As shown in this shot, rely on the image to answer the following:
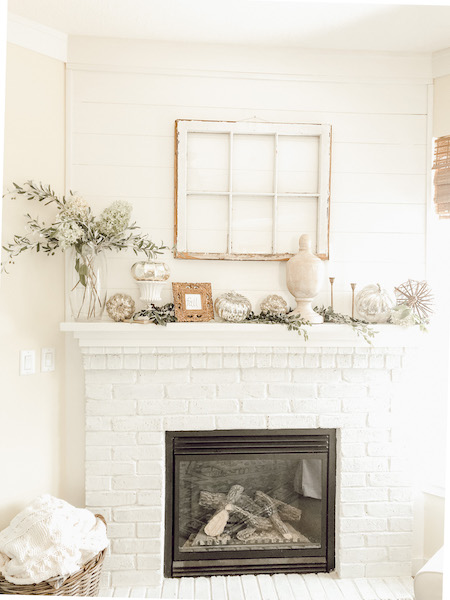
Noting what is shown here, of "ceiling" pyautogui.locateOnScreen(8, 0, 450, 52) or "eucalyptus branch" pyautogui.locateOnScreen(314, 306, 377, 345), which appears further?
"eucalyptus branch" pyautogui.locateOnScreen(314, 306, 377, 345)

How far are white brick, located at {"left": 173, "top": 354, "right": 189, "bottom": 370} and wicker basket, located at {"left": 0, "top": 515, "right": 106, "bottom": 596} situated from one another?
856mm

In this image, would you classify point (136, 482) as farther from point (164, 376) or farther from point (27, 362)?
point (27, 362)

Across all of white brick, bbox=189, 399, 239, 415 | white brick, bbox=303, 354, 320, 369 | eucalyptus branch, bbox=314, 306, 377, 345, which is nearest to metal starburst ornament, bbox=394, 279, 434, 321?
eucalyptus branch, bbox=314, 306, 377, 345

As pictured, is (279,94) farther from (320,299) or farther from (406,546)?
(406,546)

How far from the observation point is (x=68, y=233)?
220cm

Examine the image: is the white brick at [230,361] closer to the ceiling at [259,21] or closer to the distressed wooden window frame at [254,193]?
the distressed wooden window frame at [254,193]

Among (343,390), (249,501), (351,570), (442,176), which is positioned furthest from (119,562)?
(442,176)

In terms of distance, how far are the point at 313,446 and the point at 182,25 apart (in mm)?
2075

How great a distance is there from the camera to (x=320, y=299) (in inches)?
100

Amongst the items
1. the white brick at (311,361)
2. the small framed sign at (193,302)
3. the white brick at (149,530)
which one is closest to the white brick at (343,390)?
the white brick at (311,361)

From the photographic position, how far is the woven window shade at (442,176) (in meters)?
2.52

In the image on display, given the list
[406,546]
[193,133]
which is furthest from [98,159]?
[406,546]

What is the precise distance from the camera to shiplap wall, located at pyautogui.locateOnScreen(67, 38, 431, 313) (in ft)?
8.02

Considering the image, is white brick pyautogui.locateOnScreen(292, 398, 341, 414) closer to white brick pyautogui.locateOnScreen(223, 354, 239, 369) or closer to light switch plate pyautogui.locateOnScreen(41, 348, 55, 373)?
white brick pyautogui.locateOnScreen(223, 354, 239, 369)
